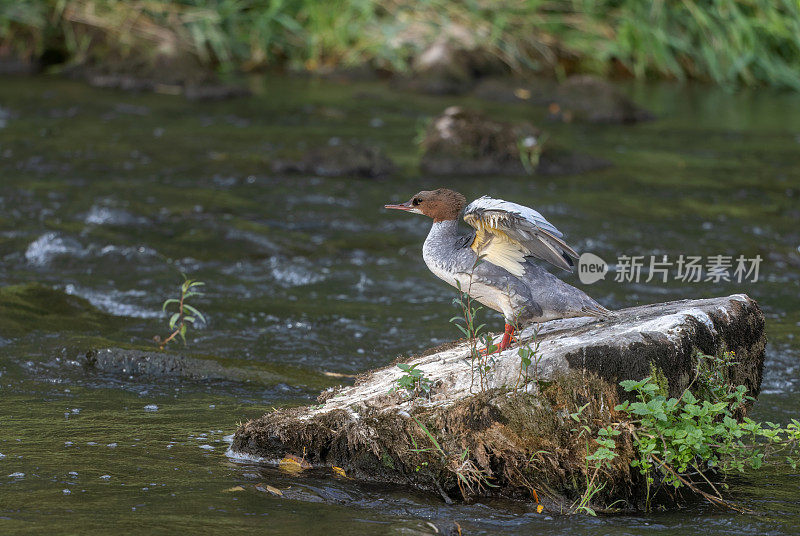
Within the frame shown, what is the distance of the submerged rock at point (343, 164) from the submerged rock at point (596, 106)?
3978 millimetres

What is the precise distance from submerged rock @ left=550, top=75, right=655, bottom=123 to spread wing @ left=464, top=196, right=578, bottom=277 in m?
9.52

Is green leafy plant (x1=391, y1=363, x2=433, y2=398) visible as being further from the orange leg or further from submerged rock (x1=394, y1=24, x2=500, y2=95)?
submerged rock (x1=394, y1=24, x2=500, y2=95)

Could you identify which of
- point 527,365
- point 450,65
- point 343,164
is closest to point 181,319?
point 527,365

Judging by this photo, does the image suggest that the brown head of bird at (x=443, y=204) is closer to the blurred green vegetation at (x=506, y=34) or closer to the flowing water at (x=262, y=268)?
the flowing water at (x=262, y=268)

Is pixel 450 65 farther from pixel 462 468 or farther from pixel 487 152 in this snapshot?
pixel 462 468

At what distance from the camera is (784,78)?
660 inches

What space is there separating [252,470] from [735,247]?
5.84m

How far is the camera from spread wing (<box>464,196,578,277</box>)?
429cm

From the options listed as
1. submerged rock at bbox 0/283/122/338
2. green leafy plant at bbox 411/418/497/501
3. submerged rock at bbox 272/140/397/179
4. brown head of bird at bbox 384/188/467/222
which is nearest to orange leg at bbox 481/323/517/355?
green leafy plant at bbox 411/418/497/501

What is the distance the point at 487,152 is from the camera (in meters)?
11.1

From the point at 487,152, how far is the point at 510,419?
7404 mm

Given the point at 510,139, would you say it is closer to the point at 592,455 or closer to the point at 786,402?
the point at 786,402

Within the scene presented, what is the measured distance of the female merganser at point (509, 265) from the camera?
14.2 ft

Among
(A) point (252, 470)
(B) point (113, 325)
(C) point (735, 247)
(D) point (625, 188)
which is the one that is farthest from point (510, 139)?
(A) point (252, 470)
